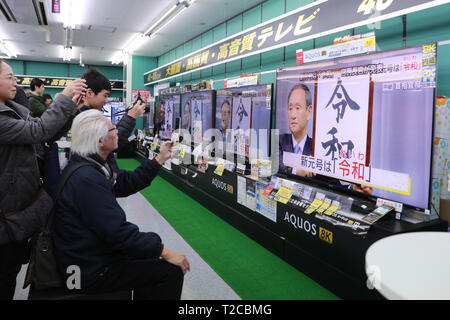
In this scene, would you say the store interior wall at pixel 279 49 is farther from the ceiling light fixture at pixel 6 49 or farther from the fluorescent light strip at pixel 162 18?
the ceiling light fixture at pixel 6 49

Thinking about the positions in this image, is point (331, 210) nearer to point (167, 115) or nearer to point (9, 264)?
point (9, 264)

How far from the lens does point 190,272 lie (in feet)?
9.70

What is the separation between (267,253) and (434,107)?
6.76ft

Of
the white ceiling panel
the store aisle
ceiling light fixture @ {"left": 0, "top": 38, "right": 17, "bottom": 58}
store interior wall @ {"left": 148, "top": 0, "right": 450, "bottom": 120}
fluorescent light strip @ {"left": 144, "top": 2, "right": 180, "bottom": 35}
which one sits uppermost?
ceiling light fixture @ {"left": 0, "top": 38, "right": 17, "bottom": 58}

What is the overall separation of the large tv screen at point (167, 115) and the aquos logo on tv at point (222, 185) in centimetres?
226

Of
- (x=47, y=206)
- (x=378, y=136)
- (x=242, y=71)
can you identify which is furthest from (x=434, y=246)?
(x=242, y=71)

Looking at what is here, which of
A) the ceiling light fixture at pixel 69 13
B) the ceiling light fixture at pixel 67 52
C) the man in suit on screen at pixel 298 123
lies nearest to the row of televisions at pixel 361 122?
the man in suit on screen at pixel 298 123

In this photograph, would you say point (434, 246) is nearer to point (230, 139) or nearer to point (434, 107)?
point (434, 107)

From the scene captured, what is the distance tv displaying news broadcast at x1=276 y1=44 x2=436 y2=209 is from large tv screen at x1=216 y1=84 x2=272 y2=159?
46 centimetres

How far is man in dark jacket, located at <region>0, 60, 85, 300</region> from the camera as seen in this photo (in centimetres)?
166

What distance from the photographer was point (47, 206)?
1765 millimetres

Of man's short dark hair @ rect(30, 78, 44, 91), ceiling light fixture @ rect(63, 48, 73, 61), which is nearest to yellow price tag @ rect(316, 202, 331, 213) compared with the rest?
man's short dark hair @ rect(30, 78, 44, 91)

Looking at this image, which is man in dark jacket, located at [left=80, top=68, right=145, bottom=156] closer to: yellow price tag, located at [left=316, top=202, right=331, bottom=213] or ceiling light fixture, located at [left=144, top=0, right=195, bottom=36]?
yellow price tag, located at [left=316, top=202, right=331, bottom=213]

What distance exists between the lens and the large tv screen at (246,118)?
3.83 meters
